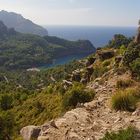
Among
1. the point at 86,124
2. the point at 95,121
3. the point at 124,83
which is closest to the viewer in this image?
the point at 86,124

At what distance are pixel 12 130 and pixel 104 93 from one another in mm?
8941

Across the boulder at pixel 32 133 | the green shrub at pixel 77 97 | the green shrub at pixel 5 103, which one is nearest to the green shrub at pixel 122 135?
the boulder at pixel 32 133

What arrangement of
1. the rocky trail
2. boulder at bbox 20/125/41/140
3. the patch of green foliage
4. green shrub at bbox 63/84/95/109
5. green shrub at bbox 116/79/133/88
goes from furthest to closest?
1. green shrub at bbox 63/84/95/109
2. green shrub at bbox 116/79/133/88
3. the patch of green foliage
4. boulder at bbox 20/125/41/140
5. the rocky trail

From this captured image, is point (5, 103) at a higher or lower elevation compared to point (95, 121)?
lower

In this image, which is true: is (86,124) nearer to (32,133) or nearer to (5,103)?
(32,133)

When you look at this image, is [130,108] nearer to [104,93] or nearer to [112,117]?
[112,117]

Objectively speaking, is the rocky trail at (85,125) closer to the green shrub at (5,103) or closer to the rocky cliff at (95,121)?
the rocky cliff at (95,121)

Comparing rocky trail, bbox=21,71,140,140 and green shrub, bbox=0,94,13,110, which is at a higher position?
rocky trail, bbox=21,71,140,140

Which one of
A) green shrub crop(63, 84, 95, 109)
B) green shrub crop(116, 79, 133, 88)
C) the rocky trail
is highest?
green shrub crop(116, 79, 133, 88)

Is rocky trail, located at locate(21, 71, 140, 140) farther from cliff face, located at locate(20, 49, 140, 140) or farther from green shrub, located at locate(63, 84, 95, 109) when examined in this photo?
green shrub, located at locate(63, 84, 95, 109)

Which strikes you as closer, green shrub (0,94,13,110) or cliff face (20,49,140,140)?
cliff face (20,49,140,140)

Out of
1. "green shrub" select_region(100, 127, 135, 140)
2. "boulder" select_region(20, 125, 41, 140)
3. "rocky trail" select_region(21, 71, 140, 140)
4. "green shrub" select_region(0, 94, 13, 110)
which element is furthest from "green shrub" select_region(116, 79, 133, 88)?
"green shrub" select_region(0, 94, 13, 110)

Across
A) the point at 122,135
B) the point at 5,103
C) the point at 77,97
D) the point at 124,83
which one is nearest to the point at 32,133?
the point at 122,135

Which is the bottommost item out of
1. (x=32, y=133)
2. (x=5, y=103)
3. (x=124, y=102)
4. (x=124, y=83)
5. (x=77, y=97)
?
(x=5, y=103)
